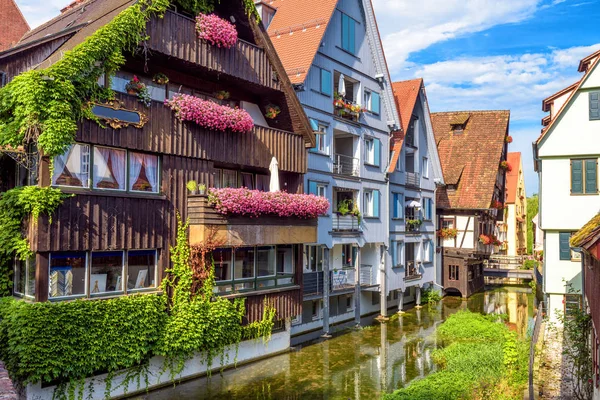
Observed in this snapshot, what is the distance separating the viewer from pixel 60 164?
553 inches

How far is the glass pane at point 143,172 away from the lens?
15805mm

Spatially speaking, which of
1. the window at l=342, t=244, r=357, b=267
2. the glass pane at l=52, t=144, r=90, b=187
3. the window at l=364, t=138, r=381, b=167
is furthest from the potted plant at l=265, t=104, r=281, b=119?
the window at l=342, t=244, r=357, b=267

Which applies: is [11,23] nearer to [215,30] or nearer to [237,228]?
[215,30]

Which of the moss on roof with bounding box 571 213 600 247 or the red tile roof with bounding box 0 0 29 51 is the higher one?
the red tile roof with bounding box 0 0 29 51

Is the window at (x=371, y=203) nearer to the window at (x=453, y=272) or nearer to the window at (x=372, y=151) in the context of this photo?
the window at (x=372, y=151)

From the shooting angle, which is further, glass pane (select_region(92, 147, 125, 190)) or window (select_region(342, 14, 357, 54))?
window (select_region(342, 14, 357, 54))

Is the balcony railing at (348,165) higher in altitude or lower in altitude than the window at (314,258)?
higher

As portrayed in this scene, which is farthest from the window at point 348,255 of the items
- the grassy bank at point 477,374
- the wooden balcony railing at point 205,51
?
the wooden balcony railing at point 205,51

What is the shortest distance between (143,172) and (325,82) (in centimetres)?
1172

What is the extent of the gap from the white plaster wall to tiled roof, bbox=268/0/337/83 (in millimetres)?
10819

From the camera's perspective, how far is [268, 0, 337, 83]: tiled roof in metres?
23.8

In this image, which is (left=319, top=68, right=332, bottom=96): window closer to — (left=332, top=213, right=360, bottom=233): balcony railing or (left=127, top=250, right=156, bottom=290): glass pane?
(left=332, top=213, right=360, bottom=233): balcony railing

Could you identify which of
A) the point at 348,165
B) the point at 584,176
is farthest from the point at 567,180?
the point at 348,165

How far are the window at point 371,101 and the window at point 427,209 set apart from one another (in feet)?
31.4
